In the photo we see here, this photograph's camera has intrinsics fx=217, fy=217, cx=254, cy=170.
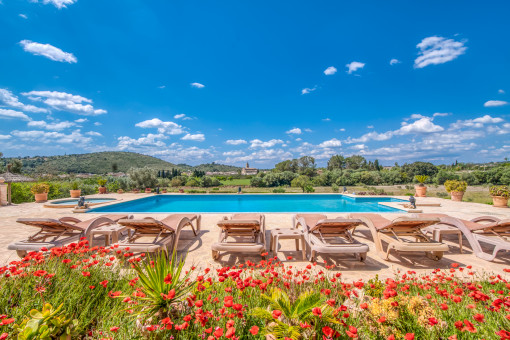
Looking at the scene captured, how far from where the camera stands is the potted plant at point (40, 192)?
39.7 ft

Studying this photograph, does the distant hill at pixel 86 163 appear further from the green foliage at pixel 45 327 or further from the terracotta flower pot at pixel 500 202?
the terracotta flower pot at pixel 500 202

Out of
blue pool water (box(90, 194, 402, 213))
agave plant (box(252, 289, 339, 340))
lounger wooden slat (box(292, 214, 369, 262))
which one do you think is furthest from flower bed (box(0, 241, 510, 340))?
blue pool water (box(90, 194, 402, 213))

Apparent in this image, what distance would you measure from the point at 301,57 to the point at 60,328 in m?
20.1

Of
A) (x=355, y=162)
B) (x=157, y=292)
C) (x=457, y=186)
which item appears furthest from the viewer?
(x=355, y=162)

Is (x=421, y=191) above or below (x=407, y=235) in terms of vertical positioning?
below

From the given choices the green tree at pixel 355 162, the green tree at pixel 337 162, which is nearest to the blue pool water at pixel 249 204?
the green tree at pixel 337 162

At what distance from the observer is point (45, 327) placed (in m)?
1.39

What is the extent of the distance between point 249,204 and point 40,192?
11837 mm

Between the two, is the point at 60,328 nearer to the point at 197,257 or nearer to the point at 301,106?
the point at 197,257

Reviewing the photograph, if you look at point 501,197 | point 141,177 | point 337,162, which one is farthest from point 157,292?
point 337,162

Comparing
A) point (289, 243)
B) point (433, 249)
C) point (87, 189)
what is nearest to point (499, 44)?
point (433, 249)

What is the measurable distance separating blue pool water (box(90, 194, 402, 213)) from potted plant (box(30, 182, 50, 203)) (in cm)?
484

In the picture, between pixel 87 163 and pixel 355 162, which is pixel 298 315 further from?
pixel 87 163

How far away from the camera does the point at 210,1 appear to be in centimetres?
1042
